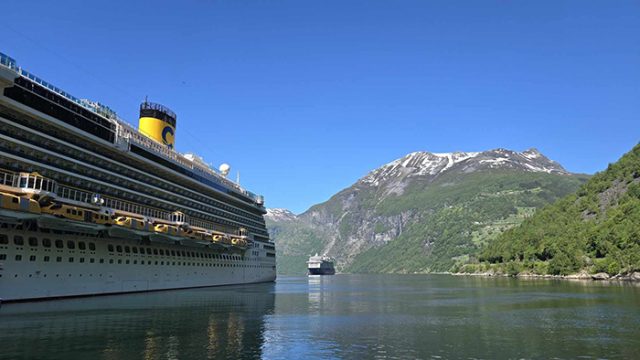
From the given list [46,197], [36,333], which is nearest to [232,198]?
[46,197]

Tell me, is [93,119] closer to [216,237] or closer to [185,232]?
[185,232]

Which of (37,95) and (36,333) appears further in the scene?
(37,95)

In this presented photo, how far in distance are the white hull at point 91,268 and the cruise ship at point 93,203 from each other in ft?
0.46

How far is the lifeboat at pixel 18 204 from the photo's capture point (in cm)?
5234

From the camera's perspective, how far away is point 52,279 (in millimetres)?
61344

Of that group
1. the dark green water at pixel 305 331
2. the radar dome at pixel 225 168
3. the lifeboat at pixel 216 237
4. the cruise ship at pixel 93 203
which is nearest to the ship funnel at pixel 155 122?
the cruise ship at pixel 93 203

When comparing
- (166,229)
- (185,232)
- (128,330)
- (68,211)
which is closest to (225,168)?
(185,232)

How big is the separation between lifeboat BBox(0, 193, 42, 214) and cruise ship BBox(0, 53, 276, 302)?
0.36 feet

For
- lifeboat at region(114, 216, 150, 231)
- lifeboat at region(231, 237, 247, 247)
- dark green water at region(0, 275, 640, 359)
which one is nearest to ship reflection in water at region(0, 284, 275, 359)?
dark green water at region(0, 275, 640, 359)

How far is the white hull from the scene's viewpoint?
56.4 metres

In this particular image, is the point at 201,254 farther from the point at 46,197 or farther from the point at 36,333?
the point at 36,333

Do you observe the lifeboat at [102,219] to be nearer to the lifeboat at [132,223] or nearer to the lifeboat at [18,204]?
the lifeboat at [132,223]

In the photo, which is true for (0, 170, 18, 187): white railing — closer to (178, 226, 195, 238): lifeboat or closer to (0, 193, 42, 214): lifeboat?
(0, 193, 42, 214): lifeboat

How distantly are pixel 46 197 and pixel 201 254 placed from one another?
48.5 metres
